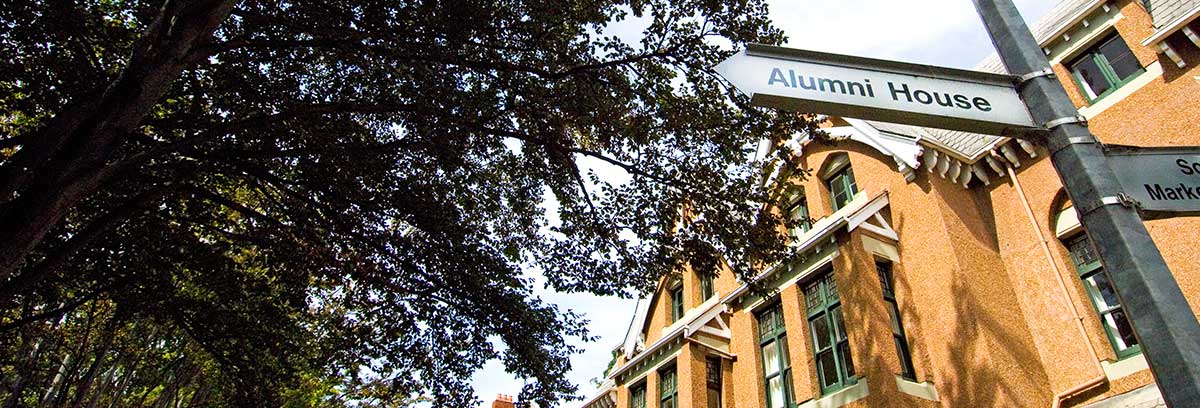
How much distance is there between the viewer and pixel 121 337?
15.9 metres

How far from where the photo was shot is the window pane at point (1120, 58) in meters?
12.0

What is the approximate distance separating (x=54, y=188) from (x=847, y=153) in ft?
50.3

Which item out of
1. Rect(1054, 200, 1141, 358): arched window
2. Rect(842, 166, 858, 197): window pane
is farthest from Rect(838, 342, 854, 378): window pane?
Rect(842, 166, 858, 197): window pane

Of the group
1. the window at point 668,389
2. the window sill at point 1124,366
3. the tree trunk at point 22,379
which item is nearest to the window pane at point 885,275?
the window sill at point 1124,366

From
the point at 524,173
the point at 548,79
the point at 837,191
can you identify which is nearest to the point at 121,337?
the point at 524,173

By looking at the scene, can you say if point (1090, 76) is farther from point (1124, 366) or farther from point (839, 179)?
point (1124, 366)

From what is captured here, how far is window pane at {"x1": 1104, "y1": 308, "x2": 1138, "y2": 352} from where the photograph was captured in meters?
10.3

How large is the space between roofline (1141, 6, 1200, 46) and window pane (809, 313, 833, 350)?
301 inches

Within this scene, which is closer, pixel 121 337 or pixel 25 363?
pixel 25 363

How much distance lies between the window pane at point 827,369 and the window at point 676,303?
7767 mm

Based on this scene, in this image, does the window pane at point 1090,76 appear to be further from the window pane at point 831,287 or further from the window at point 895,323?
the window pane at point 831,287

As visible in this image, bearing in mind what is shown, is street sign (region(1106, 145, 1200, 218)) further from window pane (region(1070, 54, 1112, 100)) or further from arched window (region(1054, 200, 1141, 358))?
window pane (region(1070, 54, 1112, 100))

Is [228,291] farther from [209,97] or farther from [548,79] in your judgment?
[548,79]

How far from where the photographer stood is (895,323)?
12.5 m
